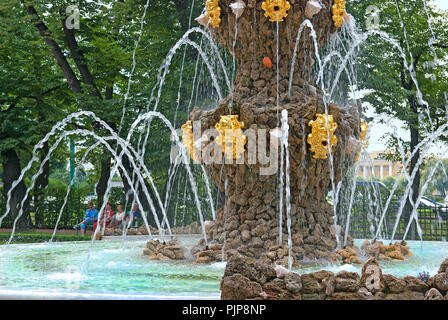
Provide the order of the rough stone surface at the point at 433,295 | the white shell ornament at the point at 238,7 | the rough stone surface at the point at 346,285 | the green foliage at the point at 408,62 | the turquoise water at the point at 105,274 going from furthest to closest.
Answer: the green foliage at the point at 408,62 → the white shell ornament at the point at 238,7 → the turquoise water at the point at 105,274 → the rough stone surface at the point at 346,285 → the rough stone surface at the point at 433,295

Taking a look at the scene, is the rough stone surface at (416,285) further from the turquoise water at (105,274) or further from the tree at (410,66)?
the tree at (410,66)

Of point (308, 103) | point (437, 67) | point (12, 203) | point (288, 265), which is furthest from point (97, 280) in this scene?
point (437, 67)

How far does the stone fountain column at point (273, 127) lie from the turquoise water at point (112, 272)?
2.39 feet

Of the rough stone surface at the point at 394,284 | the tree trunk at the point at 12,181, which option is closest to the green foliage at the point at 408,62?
the tree trunk at the point at 12,181

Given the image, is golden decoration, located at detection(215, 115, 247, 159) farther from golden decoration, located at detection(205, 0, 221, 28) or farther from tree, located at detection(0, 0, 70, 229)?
tree, located at detection(0, 0, 70, 229)

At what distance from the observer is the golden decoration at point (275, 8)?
7.60 meters

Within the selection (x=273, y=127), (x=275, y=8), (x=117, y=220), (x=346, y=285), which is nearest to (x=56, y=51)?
(x=117, y=220)

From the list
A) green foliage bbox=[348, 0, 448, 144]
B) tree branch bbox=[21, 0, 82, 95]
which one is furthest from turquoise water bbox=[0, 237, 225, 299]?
green foliage bbox=[348, 0, 448, 144]

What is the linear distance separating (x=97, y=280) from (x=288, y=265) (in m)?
2.32

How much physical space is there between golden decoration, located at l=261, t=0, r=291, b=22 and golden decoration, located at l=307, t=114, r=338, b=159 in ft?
5.19

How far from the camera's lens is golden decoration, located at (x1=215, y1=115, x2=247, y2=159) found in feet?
23.9

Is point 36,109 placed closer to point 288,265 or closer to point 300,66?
point 300,66

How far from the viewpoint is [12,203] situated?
16922 millimetres

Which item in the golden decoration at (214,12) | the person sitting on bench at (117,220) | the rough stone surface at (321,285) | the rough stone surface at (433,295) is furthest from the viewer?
the person sitting on bench at (117,220)
